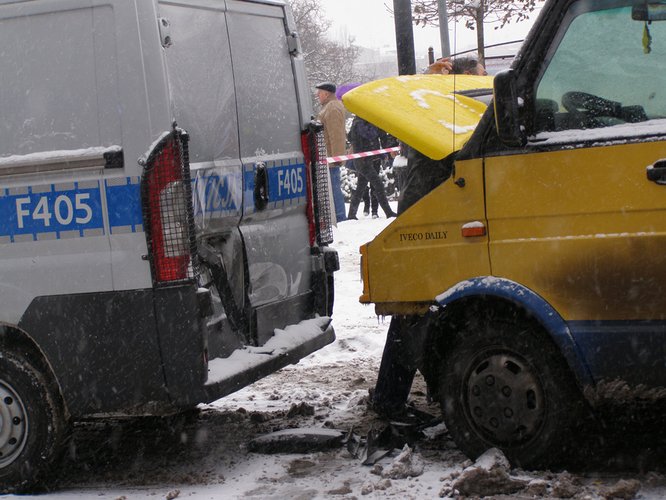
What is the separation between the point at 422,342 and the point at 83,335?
1.65 m

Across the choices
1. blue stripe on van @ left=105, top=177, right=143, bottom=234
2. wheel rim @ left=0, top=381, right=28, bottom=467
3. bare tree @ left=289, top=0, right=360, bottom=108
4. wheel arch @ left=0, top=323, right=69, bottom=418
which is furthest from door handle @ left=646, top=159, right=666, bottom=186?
bare tree @ left=289, top=0, right=360, bottom=108

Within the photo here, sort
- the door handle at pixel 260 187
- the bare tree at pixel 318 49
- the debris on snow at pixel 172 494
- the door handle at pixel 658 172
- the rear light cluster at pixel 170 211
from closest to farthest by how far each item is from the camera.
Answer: the door handle at pixel 658 172 < the rear light cluster at pixel 170 211 < the debris on snow at pixel 172 494 < the door handle at pixel 260 187 < the bare tree at pixel 318 49

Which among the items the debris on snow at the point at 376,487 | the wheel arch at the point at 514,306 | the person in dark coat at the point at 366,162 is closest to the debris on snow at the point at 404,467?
the debris on snow at the point at 376,487

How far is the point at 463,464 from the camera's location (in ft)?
16.4

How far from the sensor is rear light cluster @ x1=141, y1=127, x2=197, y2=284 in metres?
4.79

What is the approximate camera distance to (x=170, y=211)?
483cm

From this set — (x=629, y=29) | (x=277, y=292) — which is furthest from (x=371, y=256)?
(x=629, y=29)

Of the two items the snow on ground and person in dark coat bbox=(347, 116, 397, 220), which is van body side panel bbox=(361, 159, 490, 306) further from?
person in dark coat bbox=(347, 116, 397, 220)

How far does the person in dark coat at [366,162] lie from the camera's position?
15805 mm

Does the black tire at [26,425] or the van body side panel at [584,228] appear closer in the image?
the van body side panel at [584,228]

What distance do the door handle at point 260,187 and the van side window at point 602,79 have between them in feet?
5.42

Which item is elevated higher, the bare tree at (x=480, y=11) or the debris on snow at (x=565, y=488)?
the bare tree at (x=480, y=11)

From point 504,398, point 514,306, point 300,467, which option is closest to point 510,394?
point 504,398

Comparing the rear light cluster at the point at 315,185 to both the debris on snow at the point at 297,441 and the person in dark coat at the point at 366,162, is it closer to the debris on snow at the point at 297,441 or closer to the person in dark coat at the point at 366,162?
the debris on snow at the point at 297,441
